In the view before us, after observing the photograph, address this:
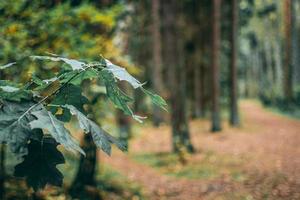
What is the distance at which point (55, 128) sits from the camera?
6.84ft

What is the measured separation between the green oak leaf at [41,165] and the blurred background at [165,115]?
0.85 meters

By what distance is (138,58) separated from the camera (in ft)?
87.4

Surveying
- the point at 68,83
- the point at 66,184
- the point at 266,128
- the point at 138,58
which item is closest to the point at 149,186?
the point at 66,184

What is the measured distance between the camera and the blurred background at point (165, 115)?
5.91 metres

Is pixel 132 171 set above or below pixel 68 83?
below

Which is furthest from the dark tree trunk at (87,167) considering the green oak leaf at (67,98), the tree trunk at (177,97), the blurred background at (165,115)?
the green oak leaf at (67,98)

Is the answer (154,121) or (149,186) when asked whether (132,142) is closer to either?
(154,121)

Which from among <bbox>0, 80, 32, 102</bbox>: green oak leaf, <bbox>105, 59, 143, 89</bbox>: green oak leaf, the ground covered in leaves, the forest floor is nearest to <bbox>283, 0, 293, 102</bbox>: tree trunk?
the forest floor

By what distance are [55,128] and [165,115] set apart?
75.2ft

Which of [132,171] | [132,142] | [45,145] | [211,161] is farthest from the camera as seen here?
[132,142]

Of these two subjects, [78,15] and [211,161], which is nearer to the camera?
[78,15]

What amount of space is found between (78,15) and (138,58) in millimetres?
20612

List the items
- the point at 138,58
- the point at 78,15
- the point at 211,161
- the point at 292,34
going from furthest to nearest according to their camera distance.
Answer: the point at 292,34 < the point at 138,58 < the point at 211,161 < the point at 78,15

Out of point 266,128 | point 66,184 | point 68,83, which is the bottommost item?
point 266,128
